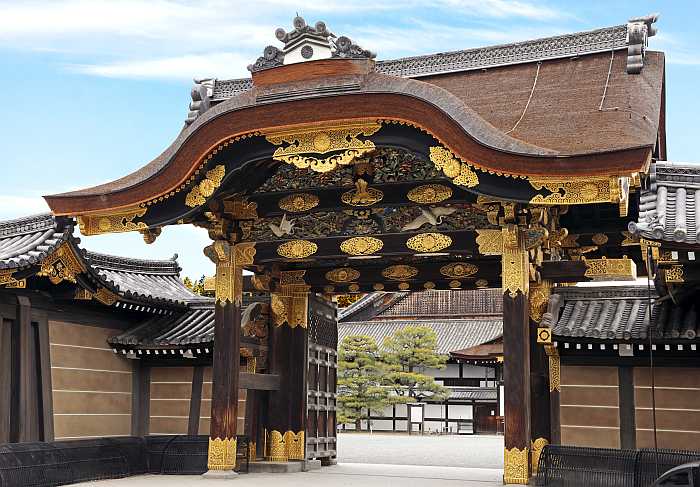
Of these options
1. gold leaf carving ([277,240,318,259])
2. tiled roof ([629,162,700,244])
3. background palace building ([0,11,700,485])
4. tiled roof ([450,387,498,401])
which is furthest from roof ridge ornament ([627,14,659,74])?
tiled roof ([450,387,498,401])

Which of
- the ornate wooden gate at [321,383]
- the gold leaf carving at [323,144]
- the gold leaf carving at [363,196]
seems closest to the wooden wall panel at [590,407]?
the gold leaf carving at [363,196]

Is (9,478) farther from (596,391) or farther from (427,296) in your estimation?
(427,296)

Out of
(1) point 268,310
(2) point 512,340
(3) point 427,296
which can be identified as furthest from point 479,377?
(2) point 512,340

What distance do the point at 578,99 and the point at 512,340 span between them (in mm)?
4394

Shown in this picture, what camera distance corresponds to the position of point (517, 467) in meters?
11.6

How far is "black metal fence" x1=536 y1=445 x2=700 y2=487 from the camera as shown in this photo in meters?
11.5

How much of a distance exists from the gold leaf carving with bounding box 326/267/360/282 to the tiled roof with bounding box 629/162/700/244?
505 centimetres

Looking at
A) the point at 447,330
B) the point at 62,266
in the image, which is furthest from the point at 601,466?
the point at 447,330

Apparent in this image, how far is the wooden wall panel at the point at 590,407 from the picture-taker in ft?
43.8

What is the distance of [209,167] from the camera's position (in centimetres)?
1266

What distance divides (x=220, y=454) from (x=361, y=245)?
385 cm

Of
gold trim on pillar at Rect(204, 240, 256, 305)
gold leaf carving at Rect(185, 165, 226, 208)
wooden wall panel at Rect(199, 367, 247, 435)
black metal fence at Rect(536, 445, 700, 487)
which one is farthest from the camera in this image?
wooden wall panel at Rect(199, 367, 247, 435)

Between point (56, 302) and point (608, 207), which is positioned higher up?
point (608, 207)

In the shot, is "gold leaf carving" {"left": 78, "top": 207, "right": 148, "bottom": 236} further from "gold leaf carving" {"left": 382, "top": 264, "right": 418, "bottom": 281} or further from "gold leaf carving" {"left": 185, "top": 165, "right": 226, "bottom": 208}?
"gold leaf carving" {"left": 382, "top": 264, "right": 418, "bottom": 281}
